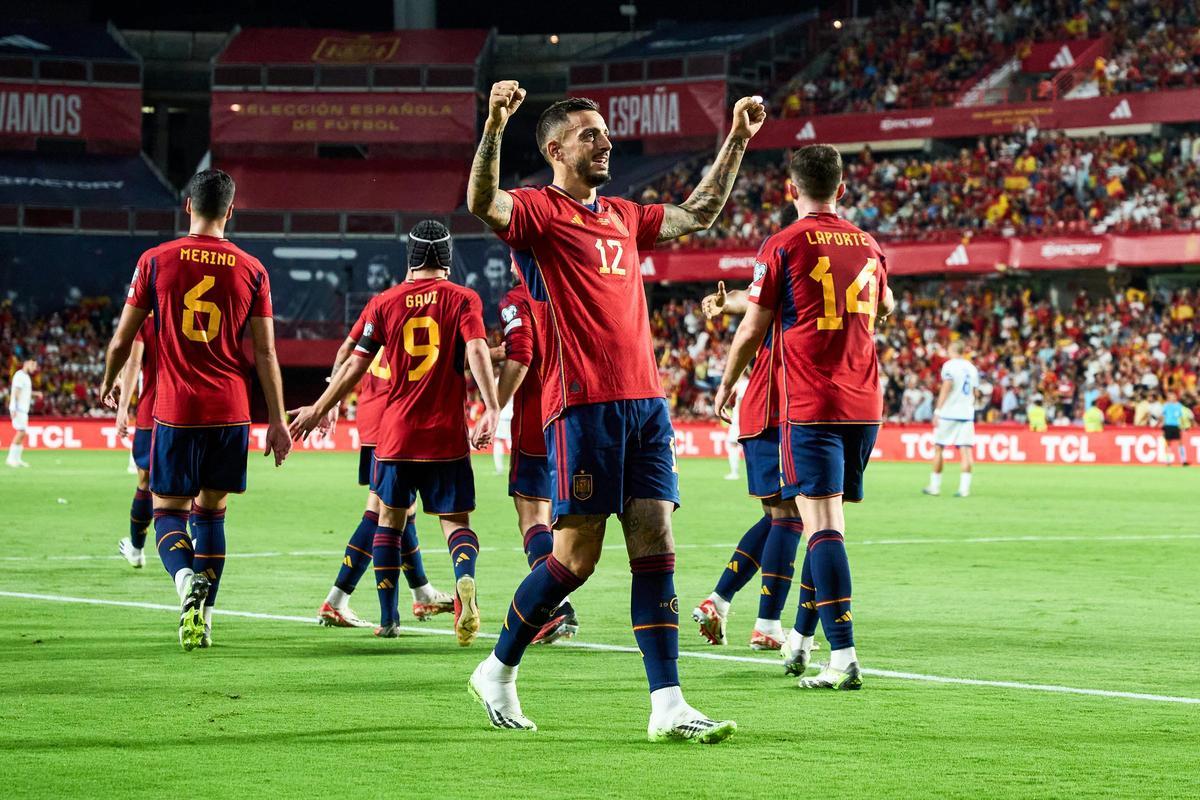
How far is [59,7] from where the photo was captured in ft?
200

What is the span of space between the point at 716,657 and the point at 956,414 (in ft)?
56.2

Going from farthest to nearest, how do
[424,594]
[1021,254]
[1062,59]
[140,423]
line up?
[1062,59] → [1021,254] → [140,423] → [424,594]

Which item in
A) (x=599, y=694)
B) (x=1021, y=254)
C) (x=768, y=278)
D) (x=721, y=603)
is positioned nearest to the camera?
(x=599, y=694)

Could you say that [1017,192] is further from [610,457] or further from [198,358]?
[610,457]

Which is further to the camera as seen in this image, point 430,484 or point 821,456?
point 430,484

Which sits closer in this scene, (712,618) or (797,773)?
(797,773)

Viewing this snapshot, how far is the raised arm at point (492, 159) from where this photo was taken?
230 inches

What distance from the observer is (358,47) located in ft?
190

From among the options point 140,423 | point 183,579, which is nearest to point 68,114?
point 140,423

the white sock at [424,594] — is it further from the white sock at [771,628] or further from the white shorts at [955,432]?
the white shorts at [955,432]

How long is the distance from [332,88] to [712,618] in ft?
166

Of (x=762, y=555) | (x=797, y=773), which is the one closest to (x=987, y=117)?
(x=762, y=555)

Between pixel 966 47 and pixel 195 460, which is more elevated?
pixel 966 47

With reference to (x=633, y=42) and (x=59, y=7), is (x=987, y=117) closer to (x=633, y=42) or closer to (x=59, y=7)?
(x=633, y=42)
